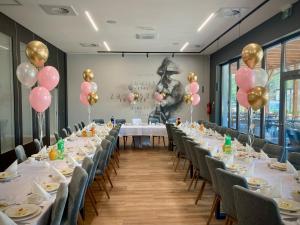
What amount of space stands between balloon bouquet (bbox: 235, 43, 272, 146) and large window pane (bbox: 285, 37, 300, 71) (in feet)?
4.32

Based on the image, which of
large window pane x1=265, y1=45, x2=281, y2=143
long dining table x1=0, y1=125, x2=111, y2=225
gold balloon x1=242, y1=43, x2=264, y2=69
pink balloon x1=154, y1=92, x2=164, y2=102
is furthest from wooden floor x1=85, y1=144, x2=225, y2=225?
pink balloon x1=154, y1=92, x2=164, y2=102

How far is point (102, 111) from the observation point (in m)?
11.9

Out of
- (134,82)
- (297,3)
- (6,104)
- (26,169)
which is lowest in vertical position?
(26,169)

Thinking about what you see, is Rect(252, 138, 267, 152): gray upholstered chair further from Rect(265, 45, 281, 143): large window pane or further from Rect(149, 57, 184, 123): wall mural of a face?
Rect(149, 57, 184, 123): wall mural of a face

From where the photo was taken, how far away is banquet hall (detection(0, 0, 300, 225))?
8.48 ft

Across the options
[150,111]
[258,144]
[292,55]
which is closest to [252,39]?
[292,55]

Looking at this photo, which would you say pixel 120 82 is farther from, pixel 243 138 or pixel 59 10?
pixel 243 138

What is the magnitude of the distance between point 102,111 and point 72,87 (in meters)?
1.71

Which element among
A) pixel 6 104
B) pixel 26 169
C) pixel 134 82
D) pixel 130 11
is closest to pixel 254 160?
pixel 26 169

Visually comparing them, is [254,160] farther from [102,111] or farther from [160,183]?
[102,111]

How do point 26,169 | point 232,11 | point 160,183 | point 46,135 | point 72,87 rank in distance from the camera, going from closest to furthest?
point 26,169, point 160,183, point 232,11, point 46,135, point 72,87

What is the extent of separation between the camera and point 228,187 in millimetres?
2494

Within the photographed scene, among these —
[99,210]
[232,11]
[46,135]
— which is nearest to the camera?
[99,210]

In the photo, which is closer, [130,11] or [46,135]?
[130,11]
